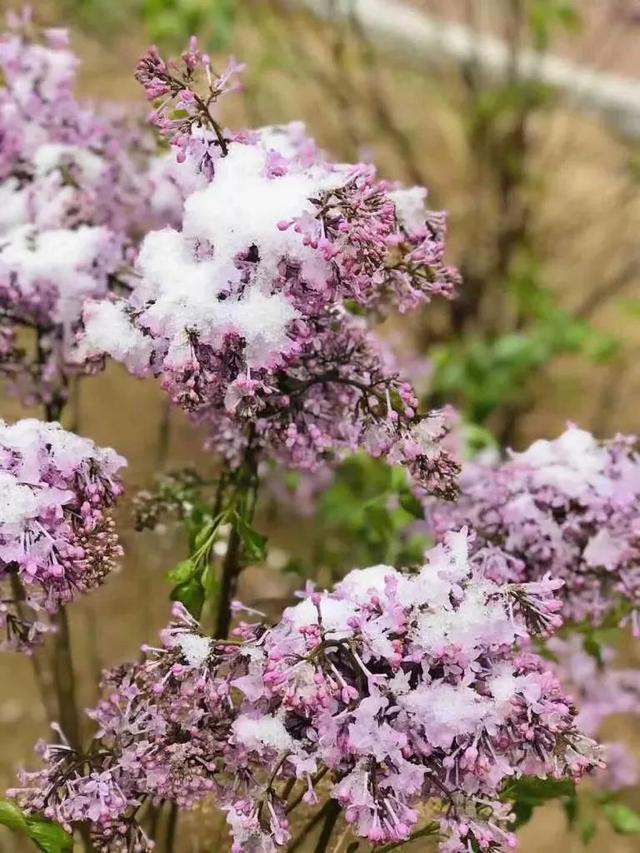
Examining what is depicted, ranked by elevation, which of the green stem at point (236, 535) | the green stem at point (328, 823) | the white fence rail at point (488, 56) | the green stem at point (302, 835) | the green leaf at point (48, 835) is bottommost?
the green leaf at point (48, 835)

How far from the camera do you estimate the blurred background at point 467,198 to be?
5.76 ft

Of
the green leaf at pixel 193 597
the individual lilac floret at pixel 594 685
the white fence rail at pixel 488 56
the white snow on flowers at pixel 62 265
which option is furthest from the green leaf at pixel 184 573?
the white fence rail at pixel 488 56

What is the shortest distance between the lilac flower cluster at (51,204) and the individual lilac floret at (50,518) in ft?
0.43

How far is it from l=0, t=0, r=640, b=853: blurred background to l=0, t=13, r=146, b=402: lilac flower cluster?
74mm

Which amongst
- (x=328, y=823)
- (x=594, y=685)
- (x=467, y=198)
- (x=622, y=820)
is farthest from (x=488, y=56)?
(x=328, y=823)

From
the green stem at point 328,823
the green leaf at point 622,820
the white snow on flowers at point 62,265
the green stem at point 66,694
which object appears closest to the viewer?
the green stem at point 328,823

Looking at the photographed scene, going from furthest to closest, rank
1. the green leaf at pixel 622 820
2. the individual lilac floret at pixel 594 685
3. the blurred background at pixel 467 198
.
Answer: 1. the blurred background at pixel 467 198
2. the individual lilac floret at pixel 594 685
3. the green leaf at pixel 622 820

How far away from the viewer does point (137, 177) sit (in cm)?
105

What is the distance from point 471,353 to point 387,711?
53.7 inches

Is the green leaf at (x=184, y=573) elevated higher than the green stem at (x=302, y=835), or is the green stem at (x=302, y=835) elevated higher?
the green leaf at (x=184, y=573)

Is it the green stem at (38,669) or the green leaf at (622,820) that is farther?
the green leaf at (622,820)

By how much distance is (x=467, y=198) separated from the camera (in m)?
3.04

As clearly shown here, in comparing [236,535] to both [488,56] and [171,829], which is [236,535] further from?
[488,56]

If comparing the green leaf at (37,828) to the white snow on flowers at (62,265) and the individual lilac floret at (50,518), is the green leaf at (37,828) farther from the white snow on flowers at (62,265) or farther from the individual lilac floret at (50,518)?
the white snow on flowers at (62,265)
